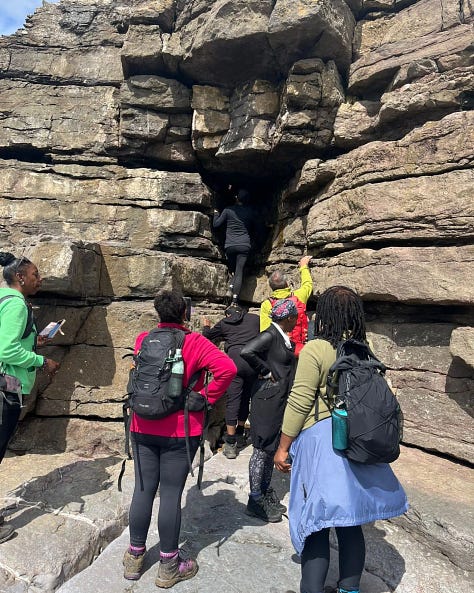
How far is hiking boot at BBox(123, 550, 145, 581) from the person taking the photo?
12.3 feet

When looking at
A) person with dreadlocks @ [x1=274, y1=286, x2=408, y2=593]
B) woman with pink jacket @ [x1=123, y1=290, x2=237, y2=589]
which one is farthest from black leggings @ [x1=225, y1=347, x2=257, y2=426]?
person with dreadlocks @ [x1=274, y1=286, x2=408, y2=593]

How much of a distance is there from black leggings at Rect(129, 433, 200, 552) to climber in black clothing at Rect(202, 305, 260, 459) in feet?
9.65

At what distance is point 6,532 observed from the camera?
442 cm

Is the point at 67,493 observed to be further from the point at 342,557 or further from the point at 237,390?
the point at 342,557

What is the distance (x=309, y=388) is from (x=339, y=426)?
1.31 feet

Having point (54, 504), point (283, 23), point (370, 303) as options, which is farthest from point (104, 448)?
point (283, 23)

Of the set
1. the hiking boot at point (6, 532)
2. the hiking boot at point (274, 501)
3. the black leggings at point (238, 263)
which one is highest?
the black leggings at point (238, 263)

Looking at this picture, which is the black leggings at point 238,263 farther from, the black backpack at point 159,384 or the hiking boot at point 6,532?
the hiking boot at point 6,532

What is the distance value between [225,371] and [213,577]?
2.00 meters

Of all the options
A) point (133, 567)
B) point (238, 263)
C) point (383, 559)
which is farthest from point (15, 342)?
point (238, 263)

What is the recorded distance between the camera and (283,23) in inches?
347

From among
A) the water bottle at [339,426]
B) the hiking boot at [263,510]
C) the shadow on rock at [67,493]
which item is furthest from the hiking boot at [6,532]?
the water bottle at [339,426]

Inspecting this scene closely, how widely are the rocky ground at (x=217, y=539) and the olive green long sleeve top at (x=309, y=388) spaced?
176 cm

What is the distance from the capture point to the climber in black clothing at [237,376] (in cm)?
665
